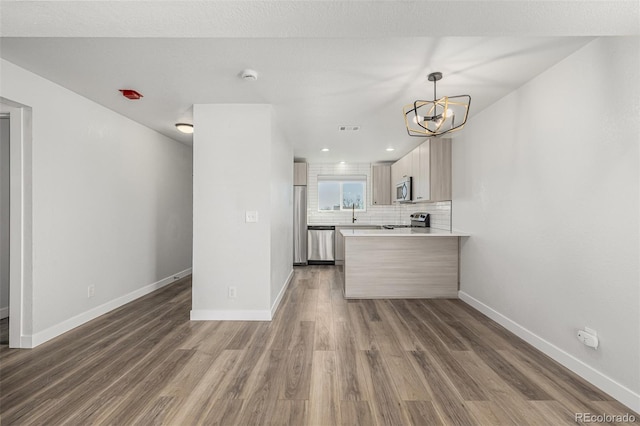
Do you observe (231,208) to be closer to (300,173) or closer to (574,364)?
(574,364)

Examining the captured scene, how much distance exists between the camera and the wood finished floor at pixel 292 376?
1.62 m

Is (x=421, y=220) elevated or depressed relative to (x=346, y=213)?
depressed

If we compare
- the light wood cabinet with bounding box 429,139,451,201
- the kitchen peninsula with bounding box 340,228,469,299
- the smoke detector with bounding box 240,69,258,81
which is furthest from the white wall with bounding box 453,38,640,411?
the smoke detector with bounding box 240,69,258,81

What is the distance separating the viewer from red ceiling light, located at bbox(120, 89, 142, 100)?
2740 mm

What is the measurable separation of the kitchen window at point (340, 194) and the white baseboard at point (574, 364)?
4.05 meters

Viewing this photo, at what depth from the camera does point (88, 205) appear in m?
3.06

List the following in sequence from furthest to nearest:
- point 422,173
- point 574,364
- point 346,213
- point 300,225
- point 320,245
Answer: point 346,213, point 320,245, point 300,225, point 422,173, point 574,364

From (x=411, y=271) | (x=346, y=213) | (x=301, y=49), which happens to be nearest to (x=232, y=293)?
(x=411, y=271)

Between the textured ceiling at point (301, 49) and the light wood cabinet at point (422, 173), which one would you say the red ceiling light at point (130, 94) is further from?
the light wood cabinet at point (422, 173)

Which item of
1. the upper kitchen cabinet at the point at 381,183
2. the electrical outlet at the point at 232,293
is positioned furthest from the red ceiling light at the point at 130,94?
the upper kitchen cabinet at the point at 381,183

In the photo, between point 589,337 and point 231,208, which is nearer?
point 589,337

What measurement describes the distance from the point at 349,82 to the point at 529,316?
2.56 meters

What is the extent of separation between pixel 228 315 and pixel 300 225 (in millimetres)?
3283

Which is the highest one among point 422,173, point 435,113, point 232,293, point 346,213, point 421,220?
point 435,113
